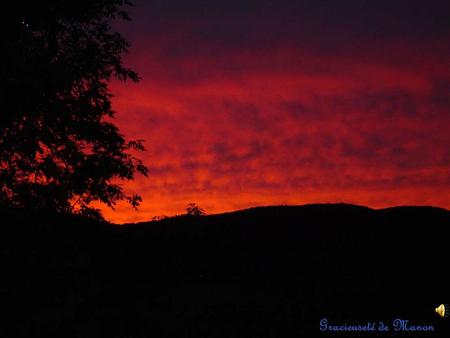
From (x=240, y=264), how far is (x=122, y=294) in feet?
11.9

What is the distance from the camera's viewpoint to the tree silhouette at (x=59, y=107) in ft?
73.5

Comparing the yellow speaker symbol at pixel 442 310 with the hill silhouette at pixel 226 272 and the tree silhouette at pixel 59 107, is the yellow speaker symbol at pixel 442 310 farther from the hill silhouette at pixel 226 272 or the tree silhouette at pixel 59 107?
the tree silhouette at pixel 59 107

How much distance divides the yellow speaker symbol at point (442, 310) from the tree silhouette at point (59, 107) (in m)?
13.9

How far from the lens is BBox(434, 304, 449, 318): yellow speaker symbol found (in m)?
12.9

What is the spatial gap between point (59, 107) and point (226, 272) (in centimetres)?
1008

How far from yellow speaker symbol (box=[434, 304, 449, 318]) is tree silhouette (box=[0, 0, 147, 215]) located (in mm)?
13942

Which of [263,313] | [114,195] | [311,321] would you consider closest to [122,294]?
[263,313]

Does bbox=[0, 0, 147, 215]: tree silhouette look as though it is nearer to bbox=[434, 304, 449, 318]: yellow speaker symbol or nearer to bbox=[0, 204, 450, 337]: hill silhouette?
bbox=[0, 204, 450, 337]: hill silhouette

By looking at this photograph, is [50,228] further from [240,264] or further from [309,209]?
[309,209]

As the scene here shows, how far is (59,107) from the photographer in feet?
76.4

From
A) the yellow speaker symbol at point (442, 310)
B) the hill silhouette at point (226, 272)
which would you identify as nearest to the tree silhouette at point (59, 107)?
the hill silhouette at point (226, 272)

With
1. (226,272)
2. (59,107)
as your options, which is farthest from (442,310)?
(59,107)

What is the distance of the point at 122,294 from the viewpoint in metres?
14.9

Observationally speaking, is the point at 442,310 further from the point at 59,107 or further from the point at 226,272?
the point at 59,107
